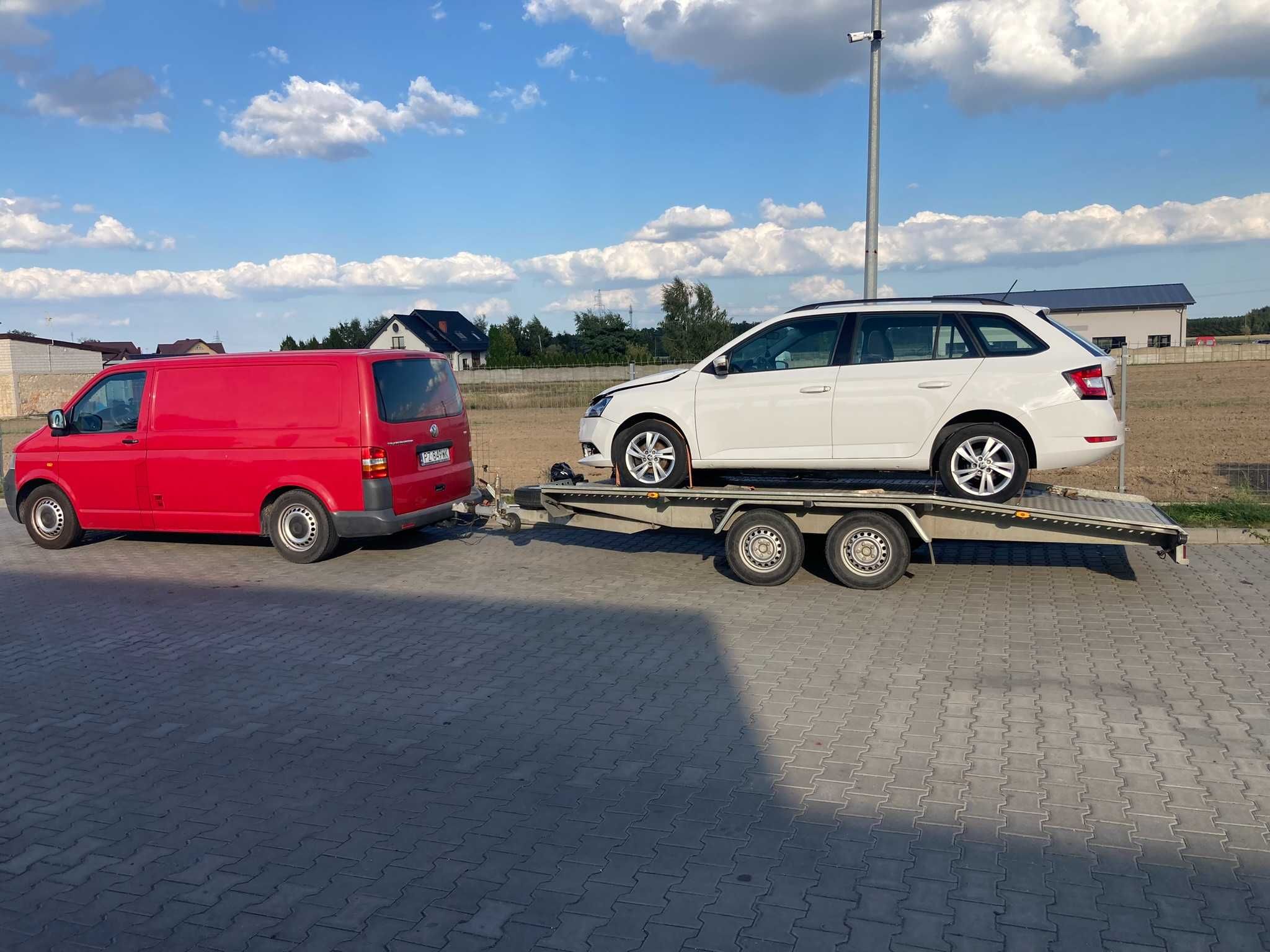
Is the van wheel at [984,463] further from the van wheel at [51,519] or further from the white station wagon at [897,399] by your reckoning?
the van wheel at [51,519]

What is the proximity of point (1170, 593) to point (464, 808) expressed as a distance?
20.5ft

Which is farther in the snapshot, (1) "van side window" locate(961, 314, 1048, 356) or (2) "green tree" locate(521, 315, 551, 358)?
(2) "green tree" locate(521, 315, 551, 358)

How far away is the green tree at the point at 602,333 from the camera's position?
78.5m

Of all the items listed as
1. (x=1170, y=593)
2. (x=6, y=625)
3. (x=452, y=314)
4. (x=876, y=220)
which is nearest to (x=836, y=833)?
(x=1170, y=593)

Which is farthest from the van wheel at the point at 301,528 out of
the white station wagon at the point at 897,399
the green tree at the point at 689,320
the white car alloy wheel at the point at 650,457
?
the green tree at the point at 689,320

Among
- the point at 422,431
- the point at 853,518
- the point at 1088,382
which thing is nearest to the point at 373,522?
the point at 422,431

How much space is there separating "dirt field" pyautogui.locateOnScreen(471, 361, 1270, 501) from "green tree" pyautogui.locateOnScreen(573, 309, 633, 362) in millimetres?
50122

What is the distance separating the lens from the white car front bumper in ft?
29.9

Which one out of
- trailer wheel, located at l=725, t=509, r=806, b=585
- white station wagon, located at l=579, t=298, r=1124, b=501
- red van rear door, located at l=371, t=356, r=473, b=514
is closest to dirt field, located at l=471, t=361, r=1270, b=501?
red van rear door, located at l=371, t=356, r=473, b=514

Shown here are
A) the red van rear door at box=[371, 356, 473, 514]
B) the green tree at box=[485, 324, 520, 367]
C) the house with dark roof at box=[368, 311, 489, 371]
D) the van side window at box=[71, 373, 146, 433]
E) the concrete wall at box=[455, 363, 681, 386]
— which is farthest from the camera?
the house with dark roof at box=[368, 311, 489, 371]

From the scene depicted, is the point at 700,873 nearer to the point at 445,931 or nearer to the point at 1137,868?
the point at 445,931

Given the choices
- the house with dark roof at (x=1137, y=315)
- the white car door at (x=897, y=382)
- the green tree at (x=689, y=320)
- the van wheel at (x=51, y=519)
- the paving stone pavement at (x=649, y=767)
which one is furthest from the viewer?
the house with dark roof at (x=1137, y=315)

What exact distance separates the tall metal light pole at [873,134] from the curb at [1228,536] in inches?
173

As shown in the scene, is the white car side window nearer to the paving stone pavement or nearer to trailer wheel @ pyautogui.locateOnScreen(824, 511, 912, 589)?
trailer wheel @ pyautogui.locateOnScreen(824, 511, 912, 589)
